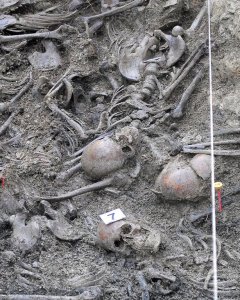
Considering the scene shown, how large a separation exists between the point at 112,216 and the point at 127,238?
28cm

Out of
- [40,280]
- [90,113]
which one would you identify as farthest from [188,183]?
[90,113]

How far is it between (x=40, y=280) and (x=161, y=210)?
1380 millimetres

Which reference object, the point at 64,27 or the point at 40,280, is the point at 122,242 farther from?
the point at 64,27

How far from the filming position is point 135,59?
772cm

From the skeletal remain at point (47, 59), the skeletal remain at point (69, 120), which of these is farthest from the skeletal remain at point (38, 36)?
the skeletal remain at point (69, 120)

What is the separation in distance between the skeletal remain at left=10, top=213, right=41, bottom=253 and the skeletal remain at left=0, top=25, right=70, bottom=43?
3481mm

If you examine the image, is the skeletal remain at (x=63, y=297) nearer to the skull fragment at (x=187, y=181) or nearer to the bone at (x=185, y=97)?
the skull fragment at (x=187, y=181)

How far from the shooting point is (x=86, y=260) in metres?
5.42

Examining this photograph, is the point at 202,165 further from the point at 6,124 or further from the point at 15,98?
the point at 15,98

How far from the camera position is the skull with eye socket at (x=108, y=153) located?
6.14 m

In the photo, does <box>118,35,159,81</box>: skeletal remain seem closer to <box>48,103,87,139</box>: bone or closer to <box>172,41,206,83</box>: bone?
<box>172,41,206,83</box>: bone

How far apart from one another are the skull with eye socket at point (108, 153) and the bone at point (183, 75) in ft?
2.82

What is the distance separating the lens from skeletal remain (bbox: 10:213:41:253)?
5473 mm

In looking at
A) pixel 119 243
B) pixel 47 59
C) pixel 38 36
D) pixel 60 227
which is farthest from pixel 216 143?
pixel 38 36
